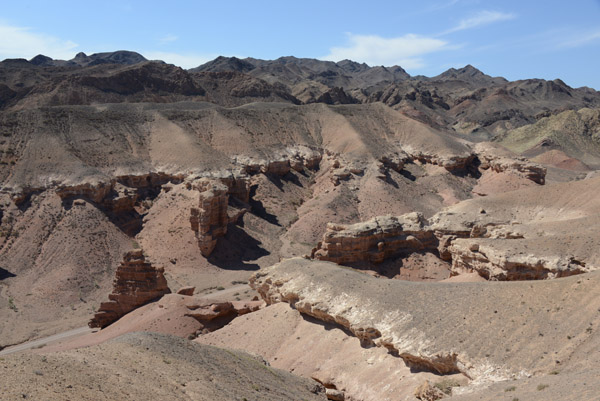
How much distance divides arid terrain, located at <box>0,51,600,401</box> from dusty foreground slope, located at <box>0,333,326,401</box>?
3.3 inches

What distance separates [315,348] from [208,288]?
2178 cm

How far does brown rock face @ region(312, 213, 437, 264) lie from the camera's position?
36.7 metres

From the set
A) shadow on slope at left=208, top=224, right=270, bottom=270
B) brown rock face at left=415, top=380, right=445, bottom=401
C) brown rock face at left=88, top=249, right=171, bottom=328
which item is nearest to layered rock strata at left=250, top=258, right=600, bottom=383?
brown rock face at left=415, top=380, right=445, bottom=401

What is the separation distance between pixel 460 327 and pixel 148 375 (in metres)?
12.0

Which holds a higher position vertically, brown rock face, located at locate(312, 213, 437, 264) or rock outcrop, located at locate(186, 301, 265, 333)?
brown rock face, located at locate(312, 213, 437, 264)

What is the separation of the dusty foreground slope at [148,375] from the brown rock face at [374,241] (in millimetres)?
15202

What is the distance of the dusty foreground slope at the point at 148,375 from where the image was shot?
1388cm

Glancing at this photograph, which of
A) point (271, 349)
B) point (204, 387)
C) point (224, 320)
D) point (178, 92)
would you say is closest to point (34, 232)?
point (224, 320)

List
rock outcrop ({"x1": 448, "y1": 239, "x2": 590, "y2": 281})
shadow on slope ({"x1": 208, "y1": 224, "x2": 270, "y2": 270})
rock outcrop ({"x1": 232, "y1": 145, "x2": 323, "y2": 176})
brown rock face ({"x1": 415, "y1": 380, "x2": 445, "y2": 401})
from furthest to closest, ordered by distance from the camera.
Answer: rock outcrop ({"x1": 232, "y1": 145, "x2": 323, "y2": 176})
shadow on slope ({"x1": 208, "y1": 224, "x2": 270, "y2": 270})
rock outcrop ({"x1": 448, "y1": 239, "x2": 590, "y2": 281})
brown rock face ({"x1": 415, "y1": 380, "x2": 445, "y2": 401})

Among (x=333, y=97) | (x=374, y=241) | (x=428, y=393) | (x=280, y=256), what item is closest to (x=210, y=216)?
(x=280, y=256)

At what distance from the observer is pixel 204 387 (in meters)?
17.0

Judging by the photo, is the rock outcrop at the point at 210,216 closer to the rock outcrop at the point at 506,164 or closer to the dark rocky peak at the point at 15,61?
the rock outcrop at the point at 506,164

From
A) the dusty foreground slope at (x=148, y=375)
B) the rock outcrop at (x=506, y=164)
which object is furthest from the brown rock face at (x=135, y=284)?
the rock outcrop at (x=506, y=164)

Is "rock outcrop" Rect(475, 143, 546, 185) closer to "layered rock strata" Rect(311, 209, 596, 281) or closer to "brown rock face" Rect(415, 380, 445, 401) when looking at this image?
"layered rock strata" Rect(311, 209, 596, 281)
